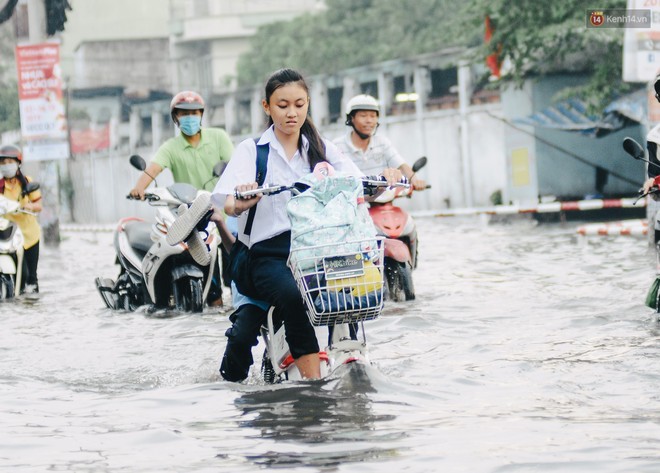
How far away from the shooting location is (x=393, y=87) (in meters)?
40.1

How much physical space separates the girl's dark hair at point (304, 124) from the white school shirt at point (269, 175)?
2 cm

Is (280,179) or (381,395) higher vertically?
(280,179)

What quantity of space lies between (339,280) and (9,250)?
8256mm

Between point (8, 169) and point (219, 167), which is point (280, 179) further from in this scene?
point (8, 169)

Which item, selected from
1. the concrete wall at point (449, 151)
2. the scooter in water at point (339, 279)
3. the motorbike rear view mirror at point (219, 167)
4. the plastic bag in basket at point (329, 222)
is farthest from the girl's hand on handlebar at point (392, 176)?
the concrete wall at point (449, 151)

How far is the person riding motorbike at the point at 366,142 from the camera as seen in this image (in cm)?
1049

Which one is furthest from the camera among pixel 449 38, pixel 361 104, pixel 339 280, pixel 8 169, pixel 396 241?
pixel 449 38

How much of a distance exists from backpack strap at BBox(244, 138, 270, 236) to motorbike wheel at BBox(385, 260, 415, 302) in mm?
4668

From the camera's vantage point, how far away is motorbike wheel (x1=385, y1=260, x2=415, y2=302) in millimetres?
10516

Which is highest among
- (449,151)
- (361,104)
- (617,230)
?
(361,104)

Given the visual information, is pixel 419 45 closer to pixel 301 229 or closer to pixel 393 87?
pixel 393 87

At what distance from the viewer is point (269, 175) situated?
586 centimetres

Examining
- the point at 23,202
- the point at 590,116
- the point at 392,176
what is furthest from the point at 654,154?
the point at 590,116

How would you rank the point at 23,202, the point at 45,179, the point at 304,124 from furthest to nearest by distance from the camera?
the point at 45,179, the point at 23,202, the point at 304,124
